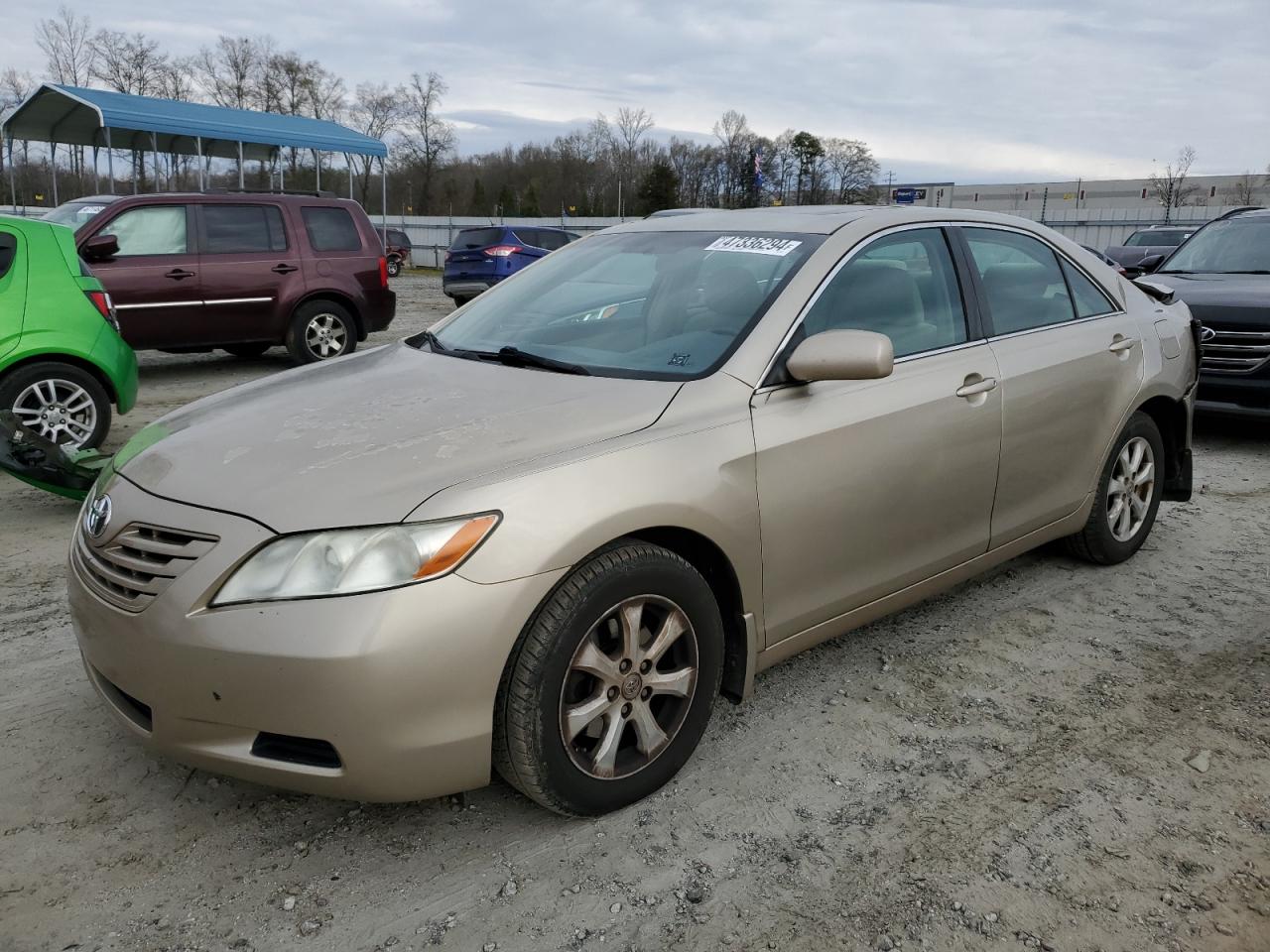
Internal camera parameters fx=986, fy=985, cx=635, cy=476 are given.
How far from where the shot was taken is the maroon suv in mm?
9375

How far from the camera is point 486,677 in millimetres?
2301

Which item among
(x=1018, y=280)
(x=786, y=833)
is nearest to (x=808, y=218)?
(x=1018, y=280)

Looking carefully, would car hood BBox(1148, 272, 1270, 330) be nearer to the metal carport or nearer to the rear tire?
the rear tire

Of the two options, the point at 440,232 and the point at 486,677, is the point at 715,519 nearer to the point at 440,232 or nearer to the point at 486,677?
the point at 486,677

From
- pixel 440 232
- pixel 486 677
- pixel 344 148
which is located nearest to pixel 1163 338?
pixel 486 677

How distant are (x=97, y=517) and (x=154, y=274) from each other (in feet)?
25.3

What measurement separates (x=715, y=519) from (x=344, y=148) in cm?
2455

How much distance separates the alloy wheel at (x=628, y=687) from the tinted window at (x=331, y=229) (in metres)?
8.92

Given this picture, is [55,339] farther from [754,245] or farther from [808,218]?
[808,218]

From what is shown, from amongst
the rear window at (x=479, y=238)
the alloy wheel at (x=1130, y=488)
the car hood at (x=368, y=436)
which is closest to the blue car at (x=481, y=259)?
the rear window at (x=479, y=238)

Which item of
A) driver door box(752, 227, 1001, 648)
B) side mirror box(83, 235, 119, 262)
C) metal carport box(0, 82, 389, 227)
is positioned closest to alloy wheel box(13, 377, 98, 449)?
side mirror box(83, 235, 119, 262)

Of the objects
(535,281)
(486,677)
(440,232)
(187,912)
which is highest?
(440,232)

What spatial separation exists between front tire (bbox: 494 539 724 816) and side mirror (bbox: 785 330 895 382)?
2.32ft

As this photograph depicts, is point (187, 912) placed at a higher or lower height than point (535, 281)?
lower
